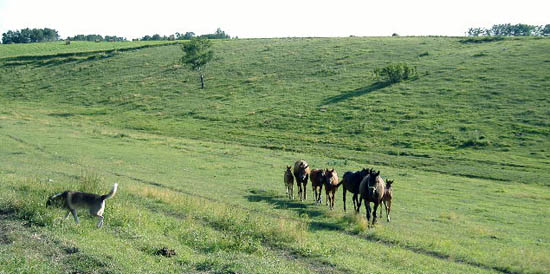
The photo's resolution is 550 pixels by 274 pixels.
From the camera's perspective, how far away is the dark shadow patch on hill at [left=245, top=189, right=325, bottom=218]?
2073 centimetres

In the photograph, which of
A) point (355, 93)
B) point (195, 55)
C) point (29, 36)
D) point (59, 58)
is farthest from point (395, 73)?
point (29, 36)

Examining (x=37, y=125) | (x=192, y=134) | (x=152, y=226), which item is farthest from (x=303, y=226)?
(x=37, y=125)

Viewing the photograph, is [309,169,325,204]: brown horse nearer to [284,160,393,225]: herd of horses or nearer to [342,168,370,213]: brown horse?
[284,160,393,225]: herd of horses

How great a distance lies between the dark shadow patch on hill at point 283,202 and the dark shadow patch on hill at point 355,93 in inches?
1292

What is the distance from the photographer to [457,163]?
35719mm

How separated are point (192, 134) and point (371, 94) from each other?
2066 centimetres

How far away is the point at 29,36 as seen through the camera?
178 m

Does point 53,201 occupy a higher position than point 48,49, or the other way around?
point 48,49

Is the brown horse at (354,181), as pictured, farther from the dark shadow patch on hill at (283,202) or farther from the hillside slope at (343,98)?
the hillside slope at (343,98)

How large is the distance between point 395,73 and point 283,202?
4233 centimetres

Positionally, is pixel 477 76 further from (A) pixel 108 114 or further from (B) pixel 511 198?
(A) pixel 108 114

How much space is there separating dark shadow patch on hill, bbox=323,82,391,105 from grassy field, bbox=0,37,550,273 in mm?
402

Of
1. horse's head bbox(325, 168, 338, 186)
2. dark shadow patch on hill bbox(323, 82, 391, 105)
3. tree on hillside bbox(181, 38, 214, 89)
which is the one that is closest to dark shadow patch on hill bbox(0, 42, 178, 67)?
tree on hillside bbox(181, 38, 214, 89)

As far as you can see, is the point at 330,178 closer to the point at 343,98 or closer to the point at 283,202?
the point at 283,202
